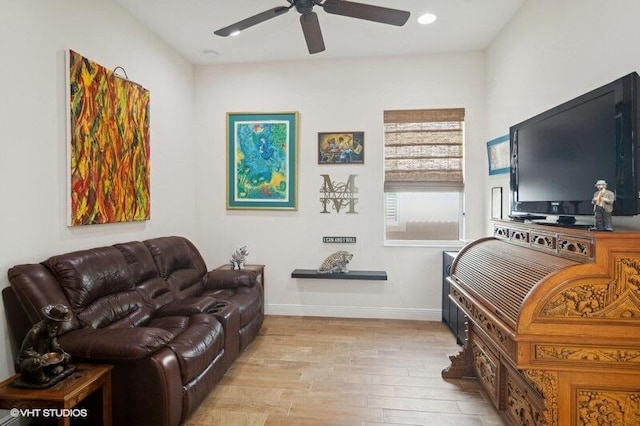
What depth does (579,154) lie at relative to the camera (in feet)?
6.25

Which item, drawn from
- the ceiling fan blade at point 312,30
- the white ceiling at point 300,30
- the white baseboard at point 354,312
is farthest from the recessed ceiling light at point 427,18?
the white baseboard at point 354,312

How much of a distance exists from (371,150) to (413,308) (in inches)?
80.3

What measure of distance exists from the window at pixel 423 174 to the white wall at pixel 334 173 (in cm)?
12

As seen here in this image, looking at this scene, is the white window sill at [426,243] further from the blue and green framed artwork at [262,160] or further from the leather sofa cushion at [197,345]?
the leather sofa cushion at [197,345]

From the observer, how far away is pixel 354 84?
4195 millimetres

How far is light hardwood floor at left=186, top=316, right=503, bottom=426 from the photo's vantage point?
2.26 m

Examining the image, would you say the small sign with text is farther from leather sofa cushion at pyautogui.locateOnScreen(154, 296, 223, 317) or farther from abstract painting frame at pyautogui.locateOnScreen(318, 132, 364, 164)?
leather sofa cushion at pyautogui.locateOnScreen(154, 296, 223, 317)

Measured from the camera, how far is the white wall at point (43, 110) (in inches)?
81.7

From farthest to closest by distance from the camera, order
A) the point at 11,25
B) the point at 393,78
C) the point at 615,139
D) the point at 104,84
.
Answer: the point at 393,78 < the point at 104,84 < the point at 11,25 < the point at 615,139

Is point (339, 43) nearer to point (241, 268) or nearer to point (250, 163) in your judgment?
point (250, 163)

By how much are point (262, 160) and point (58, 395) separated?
317 cm

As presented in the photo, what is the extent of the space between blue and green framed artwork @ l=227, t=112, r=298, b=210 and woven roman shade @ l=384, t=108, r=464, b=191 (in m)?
1.22

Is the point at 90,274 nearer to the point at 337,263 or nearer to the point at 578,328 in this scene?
the point at 337,263

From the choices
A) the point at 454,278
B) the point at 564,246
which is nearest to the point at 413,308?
the point at 454,278
